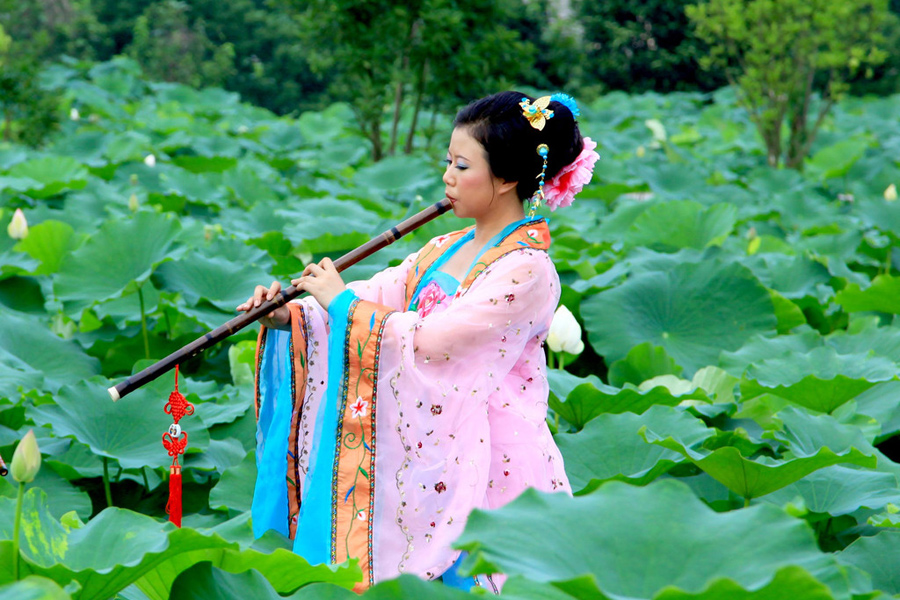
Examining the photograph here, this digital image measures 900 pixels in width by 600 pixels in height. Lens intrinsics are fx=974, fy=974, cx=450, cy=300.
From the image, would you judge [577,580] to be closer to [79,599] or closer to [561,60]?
[79,599]

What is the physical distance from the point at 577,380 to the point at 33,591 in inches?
69.3

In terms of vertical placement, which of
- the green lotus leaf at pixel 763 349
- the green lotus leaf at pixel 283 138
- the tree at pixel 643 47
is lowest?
the tree at pixel 643 47

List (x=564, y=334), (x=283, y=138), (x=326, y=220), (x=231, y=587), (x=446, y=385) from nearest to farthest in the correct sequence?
(x=231, y=587) < (x=446, y=385) < (x=564, y=334) < (x=326, y=220) < (x=283, y=138)

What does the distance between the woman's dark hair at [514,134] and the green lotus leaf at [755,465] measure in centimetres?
62

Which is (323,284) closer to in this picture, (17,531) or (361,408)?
(361,408)

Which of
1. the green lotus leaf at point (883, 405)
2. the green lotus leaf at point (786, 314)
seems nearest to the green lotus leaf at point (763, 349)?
the green lotus leaf at point (883, 405)

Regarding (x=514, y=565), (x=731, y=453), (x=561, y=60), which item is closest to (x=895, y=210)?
(x=731, y=453)

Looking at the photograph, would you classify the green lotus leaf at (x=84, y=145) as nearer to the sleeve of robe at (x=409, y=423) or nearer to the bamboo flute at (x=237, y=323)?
the bamboo flute at (x=237, y=323)

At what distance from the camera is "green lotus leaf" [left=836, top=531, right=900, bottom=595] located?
73.6 inches

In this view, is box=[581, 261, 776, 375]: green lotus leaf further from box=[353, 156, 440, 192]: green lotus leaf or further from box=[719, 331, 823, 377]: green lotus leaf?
box=[353, 156, 440, 192]: green lotus leaf

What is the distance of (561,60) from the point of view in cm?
1342

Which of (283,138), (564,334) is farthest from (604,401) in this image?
(283,138)

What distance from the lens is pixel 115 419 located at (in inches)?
94.3

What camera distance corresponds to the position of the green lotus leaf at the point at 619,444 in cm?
229
